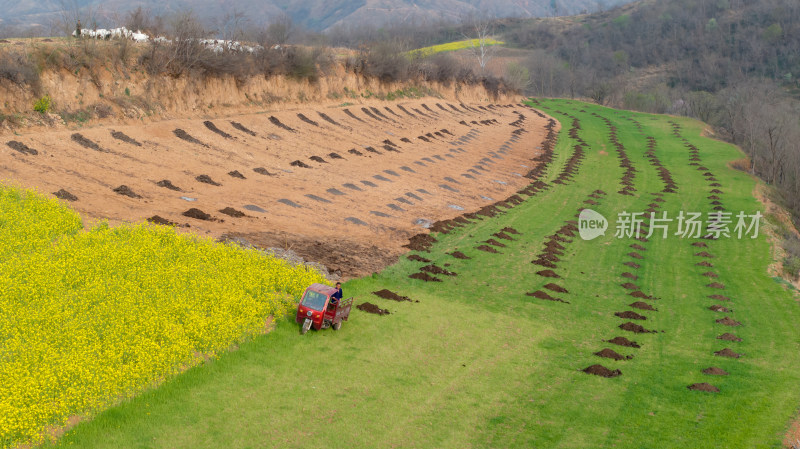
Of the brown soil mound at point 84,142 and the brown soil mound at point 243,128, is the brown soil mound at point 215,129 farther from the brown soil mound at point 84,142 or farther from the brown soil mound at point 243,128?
the brown soil mound at point 84,142

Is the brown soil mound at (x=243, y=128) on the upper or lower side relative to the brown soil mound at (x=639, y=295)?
upper

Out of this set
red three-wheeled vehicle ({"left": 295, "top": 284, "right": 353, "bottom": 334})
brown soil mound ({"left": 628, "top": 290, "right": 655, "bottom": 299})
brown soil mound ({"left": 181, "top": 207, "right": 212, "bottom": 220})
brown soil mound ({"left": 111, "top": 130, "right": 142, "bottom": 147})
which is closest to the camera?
red three-wheeled vehicle ({"left": 295, "top": 284, "right": 353, "bottom": 334})

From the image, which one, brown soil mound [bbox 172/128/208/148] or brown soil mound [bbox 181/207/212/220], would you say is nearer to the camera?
brown soil mound [bbox 181/207/212/220]

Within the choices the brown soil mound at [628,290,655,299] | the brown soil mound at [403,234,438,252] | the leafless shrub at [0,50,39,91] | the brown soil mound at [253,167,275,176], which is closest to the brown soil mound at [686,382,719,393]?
the brown soil mound at [628,290,655,299]

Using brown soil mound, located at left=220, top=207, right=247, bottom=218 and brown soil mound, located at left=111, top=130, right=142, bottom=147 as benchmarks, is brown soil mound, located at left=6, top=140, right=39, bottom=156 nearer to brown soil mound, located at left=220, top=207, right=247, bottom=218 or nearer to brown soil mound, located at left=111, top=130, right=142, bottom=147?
brown soil mound, located at left=111, top=130, right=142, bottom=147

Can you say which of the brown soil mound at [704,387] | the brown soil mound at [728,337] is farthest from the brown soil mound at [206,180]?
the brown soil mound at [704,387]

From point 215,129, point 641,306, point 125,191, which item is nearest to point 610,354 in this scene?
point 641,306

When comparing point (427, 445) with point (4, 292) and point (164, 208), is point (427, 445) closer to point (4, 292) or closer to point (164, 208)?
Answer: point (4, 292)
